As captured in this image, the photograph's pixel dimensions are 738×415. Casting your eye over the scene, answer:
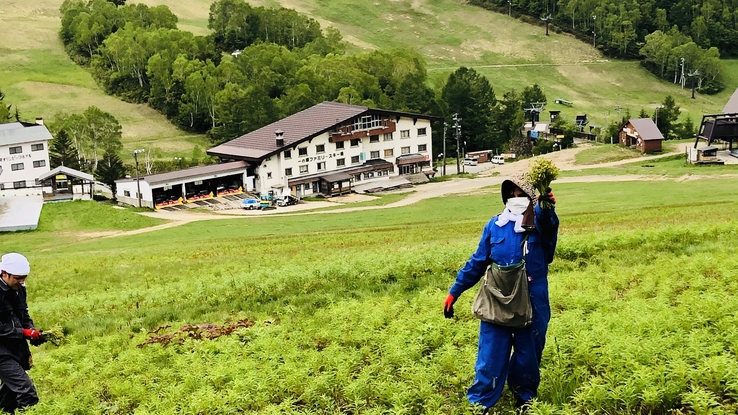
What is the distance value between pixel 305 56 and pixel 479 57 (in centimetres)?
4955

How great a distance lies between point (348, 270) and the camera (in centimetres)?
1634

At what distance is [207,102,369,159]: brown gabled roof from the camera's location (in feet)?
240

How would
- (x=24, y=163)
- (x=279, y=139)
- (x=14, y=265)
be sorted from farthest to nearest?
(x=24, y=163)
(x=279, y=139)
(x=14, y=265)

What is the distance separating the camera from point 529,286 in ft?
24.9

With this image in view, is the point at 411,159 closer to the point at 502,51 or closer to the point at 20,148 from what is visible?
the point at 20,148

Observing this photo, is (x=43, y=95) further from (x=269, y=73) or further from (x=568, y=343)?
(x=568, y=343)

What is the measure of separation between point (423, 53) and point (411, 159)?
85356 millimetres

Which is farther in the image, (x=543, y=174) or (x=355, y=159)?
(x=355, y=159)

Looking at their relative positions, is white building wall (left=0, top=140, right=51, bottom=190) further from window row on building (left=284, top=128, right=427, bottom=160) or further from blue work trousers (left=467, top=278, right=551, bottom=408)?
blue work trousers (left=467, top=278, right=551, bottom=408)

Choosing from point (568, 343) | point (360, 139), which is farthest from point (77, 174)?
point (568, 343)

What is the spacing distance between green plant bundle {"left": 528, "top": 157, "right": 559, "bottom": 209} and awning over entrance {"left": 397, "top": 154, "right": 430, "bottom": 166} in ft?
244

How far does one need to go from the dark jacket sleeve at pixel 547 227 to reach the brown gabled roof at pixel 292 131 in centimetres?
6420

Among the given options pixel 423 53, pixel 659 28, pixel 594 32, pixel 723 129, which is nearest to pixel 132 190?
pixel 723 129

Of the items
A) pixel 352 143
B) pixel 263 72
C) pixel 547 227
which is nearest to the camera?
pixel 547 227
